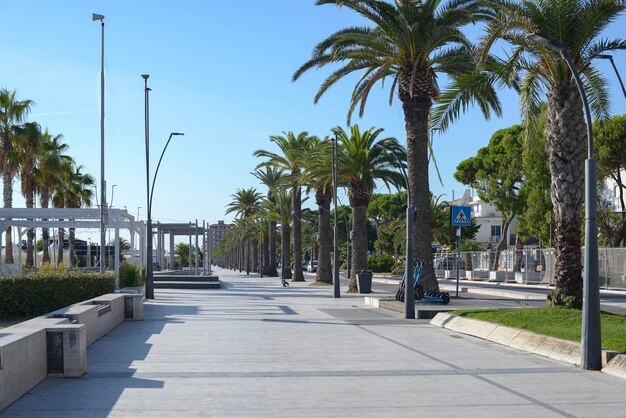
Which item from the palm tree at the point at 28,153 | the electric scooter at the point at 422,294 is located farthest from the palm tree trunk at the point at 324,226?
the electric scooter at the point at 422,294

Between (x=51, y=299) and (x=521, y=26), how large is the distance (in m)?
15.0

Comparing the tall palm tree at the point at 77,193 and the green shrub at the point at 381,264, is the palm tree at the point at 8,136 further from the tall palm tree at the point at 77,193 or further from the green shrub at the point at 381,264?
the green shrub at the point at 381,264

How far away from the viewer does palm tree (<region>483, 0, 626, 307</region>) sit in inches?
669

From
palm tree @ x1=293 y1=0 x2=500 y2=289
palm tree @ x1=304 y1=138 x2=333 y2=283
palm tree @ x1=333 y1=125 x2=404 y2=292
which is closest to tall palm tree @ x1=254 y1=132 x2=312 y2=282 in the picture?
palm tree @ x1=304 y1=138 x2=333 y2=283

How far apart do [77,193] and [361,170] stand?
3775cm

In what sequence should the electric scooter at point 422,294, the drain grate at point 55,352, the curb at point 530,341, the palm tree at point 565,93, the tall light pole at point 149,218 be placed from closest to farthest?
the drain grate at point 55,352
the curb at point 530,341
the palm tree at point 565,93
the electric scooter at point 422,294
the tall light pole at point 149,218

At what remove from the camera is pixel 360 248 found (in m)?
39.2

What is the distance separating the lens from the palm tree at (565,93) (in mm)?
17000

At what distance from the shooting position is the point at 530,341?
49.2ft

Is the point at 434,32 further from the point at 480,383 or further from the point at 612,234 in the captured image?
the point at 612,234

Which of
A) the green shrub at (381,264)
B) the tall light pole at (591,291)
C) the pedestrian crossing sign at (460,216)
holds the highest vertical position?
the pedestrian crossing sign at (460,216)

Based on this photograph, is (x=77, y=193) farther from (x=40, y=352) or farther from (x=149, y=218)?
(x=40, y=352)

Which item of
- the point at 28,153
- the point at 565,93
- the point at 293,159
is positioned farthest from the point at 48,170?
the point at 565,93

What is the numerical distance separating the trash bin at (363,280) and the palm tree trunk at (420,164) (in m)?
12.2
